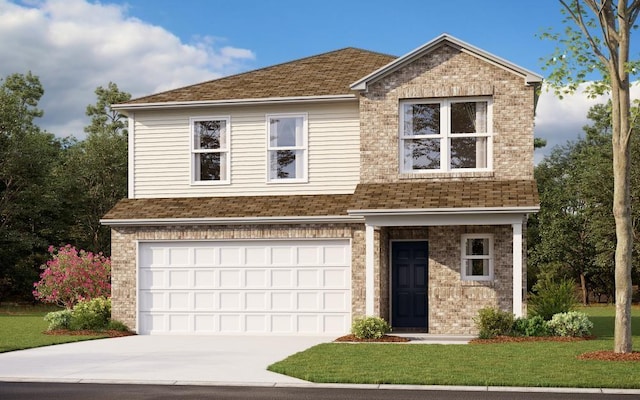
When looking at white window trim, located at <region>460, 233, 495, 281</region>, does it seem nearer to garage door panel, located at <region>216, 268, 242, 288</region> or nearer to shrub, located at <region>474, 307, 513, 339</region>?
shrub, located at <region>474, 307, 513, 339</region>

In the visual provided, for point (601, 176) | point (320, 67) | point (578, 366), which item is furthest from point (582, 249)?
point (578, 366)

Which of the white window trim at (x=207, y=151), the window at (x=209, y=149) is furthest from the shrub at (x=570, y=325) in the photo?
the window at (x=209, y=149)

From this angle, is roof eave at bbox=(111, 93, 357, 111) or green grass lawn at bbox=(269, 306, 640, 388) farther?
roof eave at bbox=(111, 93, 357, 111)

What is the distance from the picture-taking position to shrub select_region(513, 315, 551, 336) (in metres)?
19.3

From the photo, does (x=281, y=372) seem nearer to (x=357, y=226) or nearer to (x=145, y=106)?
(x=357, y=226)

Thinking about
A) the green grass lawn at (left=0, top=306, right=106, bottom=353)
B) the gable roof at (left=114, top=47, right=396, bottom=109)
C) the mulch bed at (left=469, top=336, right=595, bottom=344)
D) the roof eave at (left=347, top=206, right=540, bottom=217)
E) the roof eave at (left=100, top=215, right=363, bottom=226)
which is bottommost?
the green grass lawn at (left=0, top=306, right=106, bottom=353)

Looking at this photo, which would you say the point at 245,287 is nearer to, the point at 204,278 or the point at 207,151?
the point at 204,278

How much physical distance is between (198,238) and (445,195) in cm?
675

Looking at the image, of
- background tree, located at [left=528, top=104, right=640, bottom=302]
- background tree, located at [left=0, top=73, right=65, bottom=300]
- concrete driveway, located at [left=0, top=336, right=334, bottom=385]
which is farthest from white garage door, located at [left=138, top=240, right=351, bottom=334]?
background tree, located at [left=528, top=104, right=640, bottom=302]

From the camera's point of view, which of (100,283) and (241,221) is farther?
(100,283)

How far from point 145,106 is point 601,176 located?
2656cm

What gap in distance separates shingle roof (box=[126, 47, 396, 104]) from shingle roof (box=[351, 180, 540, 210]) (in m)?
3.12

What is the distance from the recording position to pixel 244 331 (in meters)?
22.5

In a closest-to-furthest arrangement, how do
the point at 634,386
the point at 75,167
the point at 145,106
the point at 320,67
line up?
the point at 634,386 → the point at 145,106 → the point at 320,67 → the point at 75,167
